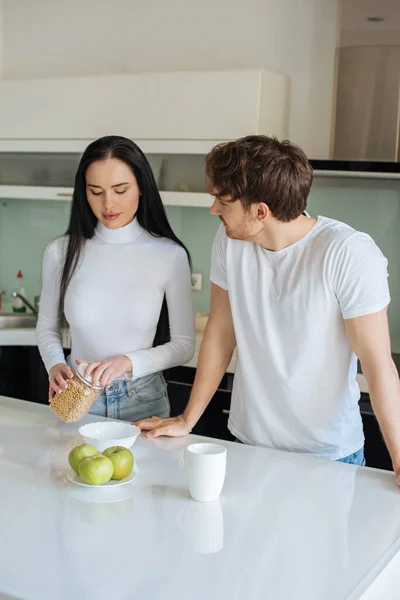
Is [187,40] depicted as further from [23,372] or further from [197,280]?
[23,372]

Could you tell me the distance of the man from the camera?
1.66 metres

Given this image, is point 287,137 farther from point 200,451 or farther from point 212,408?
Answer: point 200,451

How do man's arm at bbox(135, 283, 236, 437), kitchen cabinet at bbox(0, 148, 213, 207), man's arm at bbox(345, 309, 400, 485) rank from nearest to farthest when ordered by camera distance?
man's arm at bbox(345, 309, 400, 485) < man's arm at bbox(135, 283, 236, 437) < kitchen cabinet at bbox(0, 148, 213, 207)

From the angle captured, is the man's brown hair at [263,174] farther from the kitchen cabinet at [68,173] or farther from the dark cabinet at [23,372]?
the dark cabinet at [23,372]

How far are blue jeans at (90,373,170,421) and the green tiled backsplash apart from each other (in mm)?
1606

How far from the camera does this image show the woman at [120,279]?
2086mm

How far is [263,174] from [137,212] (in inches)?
23.0

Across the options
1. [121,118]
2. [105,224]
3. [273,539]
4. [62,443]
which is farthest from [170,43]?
[273,539]

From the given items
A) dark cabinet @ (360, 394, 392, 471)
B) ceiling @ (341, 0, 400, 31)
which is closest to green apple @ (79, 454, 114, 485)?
dark cabinet @ (360, 394, 392, 471)

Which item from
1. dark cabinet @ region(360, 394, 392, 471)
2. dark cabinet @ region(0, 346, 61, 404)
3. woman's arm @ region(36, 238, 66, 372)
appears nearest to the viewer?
woman's arm @ region(36, 238, 66, 372)

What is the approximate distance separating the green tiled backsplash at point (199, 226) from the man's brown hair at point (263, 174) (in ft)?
5.82

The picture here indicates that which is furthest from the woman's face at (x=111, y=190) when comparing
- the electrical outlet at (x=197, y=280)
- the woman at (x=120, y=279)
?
the electrical outlet at (x=197, y=280)

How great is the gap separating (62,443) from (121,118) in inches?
76.9

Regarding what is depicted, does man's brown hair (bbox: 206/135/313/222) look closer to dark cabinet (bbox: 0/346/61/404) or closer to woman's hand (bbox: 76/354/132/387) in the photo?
woman's hand (bbox: 76/354/132/387)
